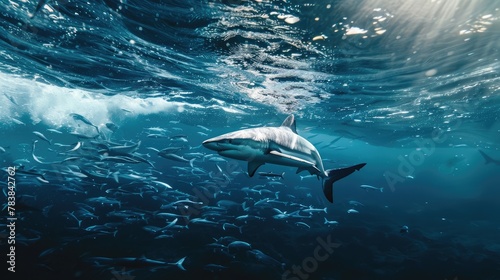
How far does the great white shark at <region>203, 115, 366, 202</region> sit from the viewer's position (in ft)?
14.1

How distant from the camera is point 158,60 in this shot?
12.8 m

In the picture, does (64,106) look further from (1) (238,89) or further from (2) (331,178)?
(2) (331,178)

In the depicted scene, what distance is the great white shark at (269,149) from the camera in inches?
170

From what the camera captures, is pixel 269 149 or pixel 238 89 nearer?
pixel 269 149

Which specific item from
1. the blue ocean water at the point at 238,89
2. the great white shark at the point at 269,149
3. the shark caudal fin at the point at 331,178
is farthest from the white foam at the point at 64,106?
the shark caudal fin at the point at 331,178

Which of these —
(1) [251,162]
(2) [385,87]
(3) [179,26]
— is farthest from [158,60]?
(2) [385,87]

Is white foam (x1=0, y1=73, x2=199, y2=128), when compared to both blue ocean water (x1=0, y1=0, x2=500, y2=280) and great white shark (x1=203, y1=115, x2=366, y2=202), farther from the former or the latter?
great white shark (x1=203, y1=115, x2=366, y2=202)

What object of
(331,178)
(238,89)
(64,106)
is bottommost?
(64,106)

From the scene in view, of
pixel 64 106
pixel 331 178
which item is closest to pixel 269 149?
pixel 331 178

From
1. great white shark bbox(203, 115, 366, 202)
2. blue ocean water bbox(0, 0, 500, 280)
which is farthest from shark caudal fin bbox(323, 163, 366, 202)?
blue ocean water bbox(0, 0, 500, 280)

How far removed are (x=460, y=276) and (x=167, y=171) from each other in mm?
33339

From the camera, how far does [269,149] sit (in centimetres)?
498

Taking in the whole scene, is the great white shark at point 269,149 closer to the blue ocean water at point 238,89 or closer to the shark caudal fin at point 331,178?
the shark caudal fin at point 331,178

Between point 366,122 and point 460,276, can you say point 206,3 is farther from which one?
point 366,122
